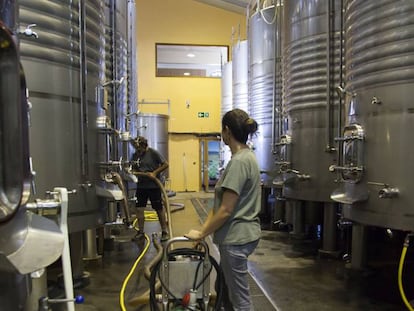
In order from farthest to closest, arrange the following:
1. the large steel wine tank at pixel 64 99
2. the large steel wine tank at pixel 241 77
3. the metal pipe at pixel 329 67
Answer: the large steel wine tank at pixel 241 77 < the metal pipe at pixel 329 67 < the large steel wine tank at pixel 64 99

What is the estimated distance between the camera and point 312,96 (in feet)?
14.4

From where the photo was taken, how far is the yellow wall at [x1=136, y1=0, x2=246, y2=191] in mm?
11805

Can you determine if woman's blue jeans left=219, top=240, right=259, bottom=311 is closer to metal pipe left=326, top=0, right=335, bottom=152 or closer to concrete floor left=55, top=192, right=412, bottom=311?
concrete floor left=55, top=192, right=412, bottom=311

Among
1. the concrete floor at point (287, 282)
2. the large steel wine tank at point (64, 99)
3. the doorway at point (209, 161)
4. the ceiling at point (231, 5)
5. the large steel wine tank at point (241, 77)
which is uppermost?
the ceiling at point (231, 5)

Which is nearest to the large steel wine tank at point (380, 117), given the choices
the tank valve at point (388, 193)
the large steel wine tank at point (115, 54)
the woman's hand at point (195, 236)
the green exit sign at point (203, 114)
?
the tank valve at point (388, 193)

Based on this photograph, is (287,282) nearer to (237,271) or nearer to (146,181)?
(237,271)

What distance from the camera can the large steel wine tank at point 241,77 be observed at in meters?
8.14

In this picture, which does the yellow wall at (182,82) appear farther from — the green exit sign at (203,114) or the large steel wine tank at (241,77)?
the large steel wine tank at (241,77)

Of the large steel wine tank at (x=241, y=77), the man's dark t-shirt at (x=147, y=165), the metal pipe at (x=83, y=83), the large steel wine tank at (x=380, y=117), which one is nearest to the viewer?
the large steel wine tank at (x=380, y=117)

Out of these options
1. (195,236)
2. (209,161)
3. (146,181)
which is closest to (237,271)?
(195,236)

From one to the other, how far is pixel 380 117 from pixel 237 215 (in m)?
1.46

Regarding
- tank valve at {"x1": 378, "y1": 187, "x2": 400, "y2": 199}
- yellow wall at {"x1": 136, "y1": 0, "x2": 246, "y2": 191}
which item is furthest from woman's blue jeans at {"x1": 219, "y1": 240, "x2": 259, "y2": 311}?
yellow wall at {"x1": 136, "y1": 0, "x2": 246, "y2": 191}

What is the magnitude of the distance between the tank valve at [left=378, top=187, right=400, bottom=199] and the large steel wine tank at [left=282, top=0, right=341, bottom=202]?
135cm

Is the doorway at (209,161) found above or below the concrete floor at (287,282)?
above
